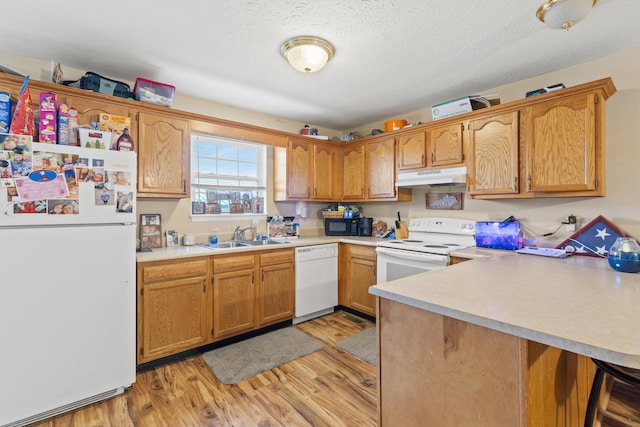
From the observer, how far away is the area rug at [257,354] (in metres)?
2.29

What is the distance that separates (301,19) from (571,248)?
2595mm

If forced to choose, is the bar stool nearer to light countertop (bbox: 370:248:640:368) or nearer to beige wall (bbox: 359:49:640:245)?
light countertop (bbox: 370:248:640:368)

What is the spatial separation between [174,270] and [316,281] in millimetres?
1511

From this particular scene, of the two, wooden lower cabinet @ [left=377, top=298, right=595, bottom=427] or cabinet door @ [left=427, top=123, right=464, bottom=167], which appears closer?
wooden lower cabinet @ [left=377, top=298, right=595, bottom=427]

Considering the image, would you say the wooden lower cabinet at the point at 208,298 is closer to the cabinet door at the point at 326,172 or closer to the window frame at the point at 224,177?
the window frame at the point at 224,177

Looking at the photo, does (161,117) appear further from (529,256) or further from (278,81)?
(529,256)

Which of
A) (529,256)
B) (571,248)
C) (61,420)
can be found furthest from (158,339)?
(571,248)

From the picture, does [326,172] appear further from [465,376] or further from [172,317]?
[465,376]

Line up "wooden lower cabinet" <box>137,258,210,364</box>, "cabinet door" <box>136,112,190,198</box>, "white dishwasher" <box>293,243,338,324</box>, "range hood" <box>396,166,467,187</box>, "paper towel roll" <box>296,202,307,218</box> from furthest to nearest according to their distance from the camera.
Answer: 1. "paper towel roll" <box>296,202,307,218</box>
2. "white dishwasher" <box>293,243,338,324</box>
3. "range hood" <box>396,166,467,187</box>
4. "cabinet door" <box>136,112,190,198</box>
5. "wooden lower cabinet" <box>137,258,210,364</box>

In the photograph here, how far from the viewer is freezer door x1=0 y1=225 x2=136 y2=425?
5.49 feet

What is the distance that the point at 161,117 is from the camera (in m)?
2.55

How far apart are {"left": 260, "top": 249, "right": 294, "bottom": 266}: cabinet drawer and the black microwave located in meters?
0.94

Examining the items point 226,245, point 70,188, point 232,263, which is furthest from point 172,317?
point 70,188

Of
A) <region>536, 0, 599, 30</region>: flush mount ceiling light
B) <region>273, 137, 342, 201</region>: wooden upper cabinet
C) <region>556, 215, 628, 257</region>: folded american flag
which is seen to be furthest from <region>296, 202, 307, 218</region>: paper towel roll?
<region>536, 0, 599, 30</region>: flush mount ceiling light
